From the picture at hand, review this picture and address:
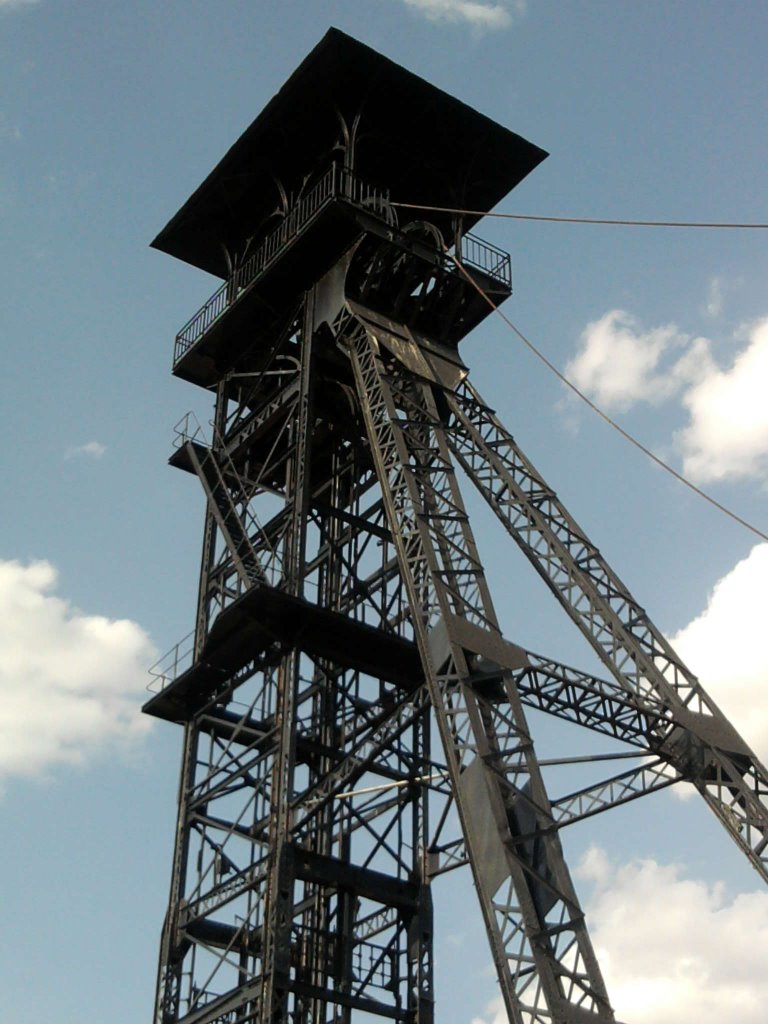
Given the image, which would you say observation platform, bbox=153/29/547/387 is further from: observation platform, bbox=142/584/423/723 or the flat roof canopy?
observation platform, bbox=142/584/423/723

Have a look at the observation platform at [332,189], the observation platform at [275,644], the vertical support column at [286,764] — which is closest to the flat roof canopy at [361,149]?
the observation platform at [332,189]

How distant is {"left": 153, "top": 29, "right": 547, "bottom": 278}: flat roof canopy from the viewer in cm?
2923

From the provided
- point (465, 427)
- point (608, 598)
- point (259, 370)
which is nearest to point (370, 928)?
point (608, 598)

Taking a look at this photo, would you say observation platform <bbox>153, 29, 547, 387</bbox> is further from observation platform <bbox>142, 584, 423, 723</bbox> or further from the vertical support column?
observation platform <bbox>142, 584, 423, 723</bbox>

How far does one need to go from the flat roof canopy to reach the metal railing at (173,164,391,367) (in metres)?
0.93

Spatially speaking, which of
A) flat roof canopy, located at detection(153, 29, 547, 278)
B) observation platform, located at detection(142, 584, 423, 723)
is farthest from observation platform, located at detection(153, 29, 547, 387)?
observation platform, located at detection(142, 584, 423, 723)

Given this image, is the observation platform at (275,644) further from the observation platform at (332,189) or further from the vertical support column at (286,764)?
the observation platform at (332,189)

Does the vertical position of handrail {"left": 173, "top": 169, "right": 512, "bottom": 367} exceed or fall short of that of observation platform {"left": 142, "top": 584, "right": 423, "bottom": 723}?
it exceeds it

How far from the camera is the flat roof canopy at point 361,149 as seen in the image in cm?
2923

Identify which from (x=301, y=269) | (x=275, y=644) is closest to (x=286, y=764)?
(x=275, y=644)

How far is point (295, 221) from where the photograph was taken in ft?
96.0

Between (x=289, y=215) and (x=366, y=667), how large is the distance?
9.08 meters

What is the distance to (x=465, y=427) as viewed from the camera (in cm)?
2577

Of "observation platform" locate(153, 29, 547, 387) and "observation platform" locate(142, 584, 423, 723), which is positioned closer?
"observation platform" locate(142, 584, 423, 723)
